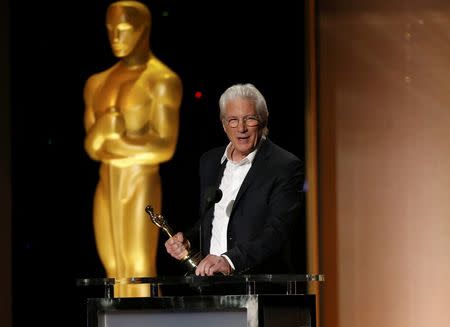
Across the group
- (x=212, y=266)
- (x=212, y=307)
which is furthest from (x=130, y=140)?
(x=212, y=307)

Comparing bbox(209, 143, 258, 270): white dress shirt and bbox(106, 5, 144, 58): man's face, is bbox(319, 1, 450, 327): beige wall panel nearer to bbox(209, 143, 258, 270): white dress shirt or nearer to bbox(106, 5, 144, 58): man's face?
bbox(106, 5, 144, 58): man's face

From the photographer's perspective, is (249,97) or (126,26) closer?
(249,97)

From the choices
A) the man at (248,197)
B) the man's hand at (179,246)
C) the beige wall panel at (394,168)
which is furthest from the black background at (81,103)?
the man's hand at (179,246)

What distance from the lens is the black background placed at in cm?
459

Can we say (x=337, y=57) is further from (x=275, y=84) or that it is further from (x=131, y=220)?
(x=131, y=220)

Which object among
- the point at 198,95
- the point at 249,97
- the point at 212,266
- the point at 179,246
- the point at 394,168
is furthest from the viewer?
the point at 198,95

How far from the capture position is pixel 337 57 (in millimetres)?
4586

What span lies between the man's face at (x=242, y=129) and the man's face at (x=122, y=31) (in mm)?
1969

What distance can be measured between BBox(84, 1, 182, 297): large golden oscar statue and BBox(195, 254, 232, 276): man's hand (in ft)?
7.22

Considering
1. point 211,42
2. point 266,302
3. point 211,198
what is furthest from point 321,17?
point 266,302

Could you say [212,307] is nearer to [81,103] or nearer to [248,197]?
[248,197]

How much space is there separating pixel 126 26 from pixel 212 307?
2.65 m

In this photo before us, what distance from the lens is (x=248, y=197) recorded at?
8.48 feet

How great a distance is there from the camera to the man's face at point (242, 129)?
2666mm
